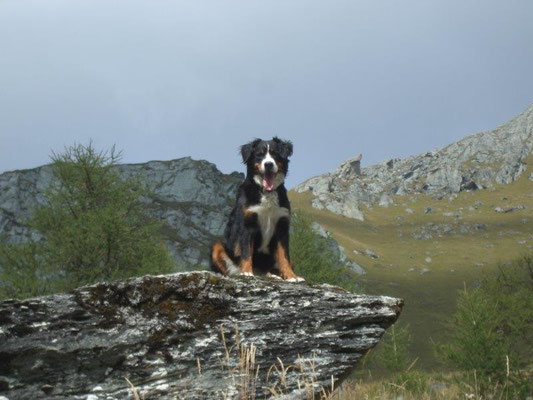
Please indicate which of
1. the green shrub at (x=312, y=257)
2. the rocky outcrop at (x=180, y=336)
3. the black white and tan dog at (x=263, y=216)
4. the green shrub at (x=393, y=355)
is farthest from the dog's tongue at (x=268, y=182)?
the green shrub at (x=393, y=355)

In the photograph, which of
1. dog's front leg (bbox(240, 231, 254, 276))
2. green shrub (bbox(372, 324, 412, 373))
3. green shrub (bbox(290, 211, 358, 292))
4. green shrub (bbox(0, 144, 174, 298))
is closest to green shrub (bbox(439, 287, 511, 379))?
green shrub (bbox(290, 211, 358, 292))

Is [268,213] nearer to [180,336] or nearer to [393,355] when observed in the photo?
[180,336]

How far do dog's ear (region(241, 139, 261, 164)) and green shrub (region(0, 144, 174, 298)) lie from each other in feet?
47.3

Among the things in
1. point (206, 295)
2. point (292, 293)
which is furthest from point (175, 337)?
point (292, 293)

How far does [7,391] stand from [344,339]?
4.47 m

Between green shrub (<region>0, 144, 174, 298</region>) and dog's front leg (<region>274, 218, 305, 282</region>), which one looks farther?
green shrub (<region>0, 144, 174, 298</region>)

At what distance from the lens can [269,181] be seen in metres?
9.04

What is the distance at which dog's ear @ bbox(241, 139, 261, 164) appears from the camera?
935 cm

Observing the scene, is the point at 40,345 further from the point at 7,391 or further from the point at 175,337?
the point at 175,337

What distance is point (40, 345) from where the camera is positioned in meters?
7.18

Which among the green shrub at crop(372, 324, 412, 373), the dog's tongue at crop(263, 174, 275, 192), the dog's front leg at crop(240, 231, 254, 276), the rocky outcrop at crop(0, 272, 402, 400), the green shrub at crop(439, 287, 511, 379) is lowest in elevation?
the green shrub at crop(372, 324, 412, 373)

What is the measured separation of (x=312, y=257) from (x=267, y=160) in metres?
25.0

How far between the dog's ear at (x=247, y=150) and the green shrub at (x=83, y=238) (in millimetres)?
14413

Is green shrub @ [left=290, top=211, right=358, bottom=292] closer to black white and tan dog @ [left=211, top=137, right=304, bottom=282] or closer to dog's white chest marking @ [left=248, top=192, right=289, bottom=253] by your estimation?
black white and tan dog @ [left=211, top=137, right=304, bottom=282]
